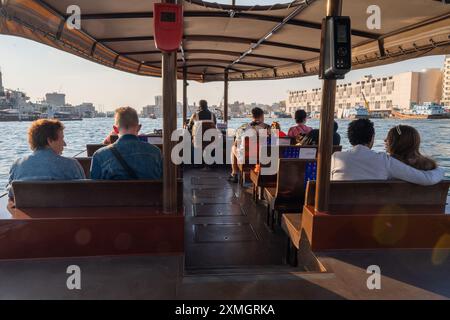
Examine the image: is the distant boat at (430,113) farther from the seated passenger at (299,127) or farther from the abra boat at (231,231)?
the abra boat at (231,231)

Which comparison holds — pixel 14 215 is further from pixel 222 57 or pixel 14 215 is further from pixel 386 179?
pixel 222 57

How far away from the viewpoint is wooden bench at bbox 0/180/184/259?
2.07 m

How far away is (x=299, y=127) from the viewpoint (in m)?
5.64

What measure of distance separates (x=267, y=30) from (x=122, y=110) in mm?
2910

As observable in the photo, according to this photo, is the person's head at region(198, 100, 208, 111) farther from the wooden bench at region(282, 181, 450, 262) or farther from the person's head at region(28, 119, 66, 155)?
the wooden bench at region(282, 181, 450, 262)

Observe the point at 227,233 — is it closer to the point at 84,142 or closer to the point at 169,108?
the point at 169,108

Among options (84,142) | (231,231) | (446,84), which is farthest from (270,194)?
(446,84)

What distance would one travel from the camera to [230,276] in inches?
78.2

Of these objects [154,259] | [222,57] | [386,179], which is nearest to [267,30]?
[222,57]

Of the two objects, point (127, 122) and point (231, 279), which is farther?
point (127, 122)

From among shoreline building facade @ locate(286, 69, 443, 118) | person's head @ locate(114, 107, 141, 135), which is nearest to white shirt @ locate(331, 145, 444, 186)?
person's head @ locate(114, 107, 141, 135)

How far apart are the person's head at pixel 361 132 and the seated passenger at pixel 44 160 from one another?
2.14m

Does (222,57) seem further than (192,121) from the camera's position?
No

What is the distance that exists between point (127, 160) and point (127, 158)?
0.02 m
